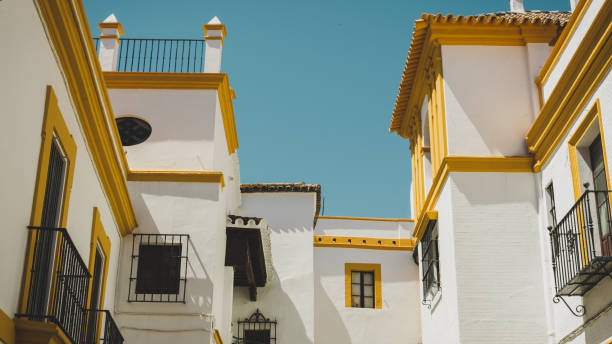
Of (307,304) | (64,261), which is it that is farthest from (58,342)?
(307,304)

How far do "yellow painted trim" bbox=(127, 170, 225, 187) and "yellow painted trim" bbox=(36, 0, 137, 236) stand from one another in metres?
0.91

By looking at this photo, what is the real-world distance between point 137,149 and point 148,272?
218 centimetres

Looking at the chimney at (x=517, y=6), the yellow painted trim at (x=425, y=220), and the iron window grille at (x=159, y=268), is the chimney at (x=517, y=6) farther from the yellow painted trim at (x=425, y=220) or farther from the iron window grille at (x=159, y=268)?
the iron window grille at (x=159, y=268)

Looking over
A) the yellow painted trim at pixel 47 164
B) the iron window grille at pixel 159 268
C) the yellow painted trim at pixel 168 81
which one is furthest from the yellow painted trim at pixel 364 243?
the yellow painted trim at pixel 47 164

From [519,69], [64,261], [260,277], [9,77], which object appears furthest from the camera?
[260,277]

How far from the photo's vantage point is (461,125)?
15.4 m

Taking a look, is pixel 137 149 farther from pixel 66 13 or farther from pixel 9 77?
pixel 9 77

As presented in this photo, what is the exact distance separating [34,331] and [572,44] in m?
8.94

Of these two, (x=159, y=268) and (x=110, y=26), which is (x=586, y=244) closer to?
(x=159, y=268)

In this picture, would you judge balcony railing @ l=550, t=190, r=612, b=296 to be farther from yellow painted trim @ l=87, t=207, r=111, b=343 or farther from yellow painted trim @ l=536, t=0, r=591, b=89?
yellow painted trim @ l=87, t=207, r=111, b=343

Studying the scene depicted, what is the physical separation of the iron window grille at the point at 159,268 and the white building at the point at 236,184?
0.10 ft

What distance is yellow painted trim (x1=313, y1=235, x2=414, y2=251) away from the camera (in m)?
21.7

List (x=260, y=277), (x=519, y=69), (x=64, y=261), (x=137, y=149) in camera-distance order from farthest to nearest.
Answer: (x=260, y=277) < (x=519, y=69) < (x=137, y=149) < (x=64, y=261)

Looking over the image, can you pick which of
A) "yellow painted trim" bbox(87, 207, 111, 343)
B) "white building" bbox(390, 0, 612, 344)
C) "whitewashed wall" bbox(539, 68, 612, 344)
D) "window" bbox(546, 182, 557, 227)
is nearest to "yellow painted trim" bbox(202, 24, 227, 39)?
"white building" bbox(390, 0, 612, 344)
